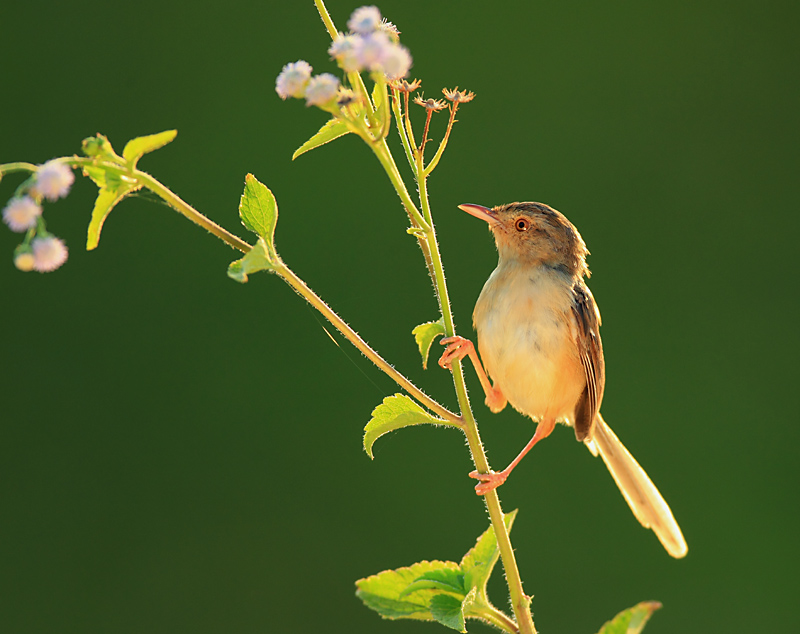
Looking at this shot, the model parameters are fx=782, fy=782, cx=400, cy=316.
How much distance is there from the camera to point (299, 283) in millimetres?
876

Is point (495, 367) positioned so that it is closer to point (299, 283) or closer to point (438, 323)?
point (438, 323)

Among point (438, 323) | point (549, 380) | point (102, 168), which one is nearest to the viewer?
point (102, 168)

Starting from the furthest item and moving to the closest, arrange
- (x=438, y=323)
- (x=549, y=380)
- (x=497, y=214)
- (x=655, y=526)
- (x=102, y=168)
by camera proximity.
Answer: (x=497, y=214) < (x=549, y=380) < (x=655, y=526) < (x=438, y=323) < (x=102, y=168)

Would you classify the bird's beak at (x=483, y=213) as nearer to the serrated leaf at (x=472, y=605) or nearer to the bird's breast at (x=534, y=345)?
the bird's breast at (x=534, y=345)

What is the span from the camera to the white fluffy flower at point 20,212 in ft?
2.36

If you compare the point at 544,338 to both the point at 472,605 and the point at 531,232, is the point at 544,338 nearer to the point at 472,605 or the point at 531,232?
the point at 531,232

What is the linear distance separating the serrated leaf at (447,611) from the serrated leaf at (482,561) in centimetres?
3

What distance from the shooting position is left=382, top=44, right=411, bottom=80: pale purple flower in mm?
763

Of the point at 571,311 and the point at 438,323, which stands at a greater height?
the point at 571,311

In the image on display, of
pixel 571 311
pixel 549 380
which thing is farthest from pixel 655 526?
pixel 571 311

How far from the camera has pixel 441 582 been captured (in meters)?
1.04

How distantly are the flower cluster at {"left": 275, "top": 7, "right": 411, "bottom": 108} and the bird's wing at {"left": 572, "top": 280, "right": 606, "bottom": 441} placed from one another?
1.22 m

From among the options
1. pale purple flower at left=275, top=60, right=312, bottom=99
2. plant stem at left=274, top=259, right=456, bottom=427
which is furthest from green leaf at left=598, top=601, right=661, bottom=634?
pale purple flower at left=275, top=60, right=312, bottom=99

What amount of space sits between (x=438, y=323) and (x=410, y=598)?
384 mm
